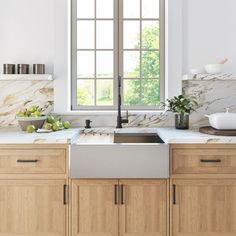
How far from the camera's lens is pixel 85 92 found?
11.3 ft

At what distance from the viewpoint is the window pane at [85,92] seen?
3.44 meters

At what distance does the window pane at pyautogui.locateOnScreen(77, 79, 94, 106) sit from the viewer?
344 centimetres

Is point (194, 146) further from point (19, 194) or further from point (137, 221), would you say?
point (19, 194)

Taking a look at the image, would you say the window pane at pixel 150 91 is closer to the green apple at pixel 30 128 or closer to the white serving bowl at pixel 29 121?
the white serving bowl at pixel 29 121

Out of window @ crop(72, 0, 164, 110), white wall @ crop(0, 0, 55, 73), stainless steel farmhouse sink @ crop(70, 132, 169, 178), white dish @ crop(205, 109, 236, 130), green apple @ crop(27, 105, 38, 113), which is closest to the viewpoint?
stainless steel farmhouse sink @ crop(70, 132, 169, 178)

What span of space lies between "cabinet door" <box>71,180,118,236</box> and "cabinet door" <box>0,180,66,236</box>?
0.35 ft

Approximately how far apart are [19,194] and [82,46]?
5.00ft

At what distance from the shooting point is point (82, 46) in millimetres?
3434

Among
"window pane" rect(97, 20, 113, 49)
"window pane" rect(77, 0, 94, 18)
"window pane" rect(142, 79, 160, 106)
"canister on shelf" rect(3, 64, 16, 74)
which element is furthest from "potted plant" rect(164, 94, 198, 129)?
"canister on shelf" rect(3, 64, 16, 74)

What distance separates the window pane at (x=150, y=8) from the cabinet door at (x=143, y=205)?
1.65m

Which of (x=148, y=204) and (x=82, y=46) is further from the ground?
(x=82, y=46)

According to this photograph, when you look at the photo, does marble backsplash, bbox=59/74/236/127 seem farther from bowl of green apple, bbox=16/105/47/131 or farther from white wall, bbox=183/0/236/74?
bowl of green apple, bbox=16/105/47/131

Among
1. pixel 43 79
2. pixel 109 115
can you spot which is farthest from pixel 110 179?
pixel 43 79

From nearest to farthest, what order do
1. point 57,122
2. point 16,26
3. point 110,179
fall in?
point 110,179
point 57,122
point 16,26
